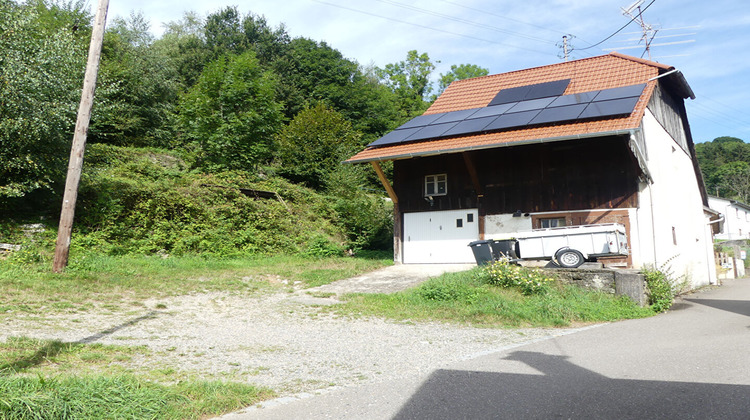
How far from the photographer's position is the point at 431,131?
1911 centimetres

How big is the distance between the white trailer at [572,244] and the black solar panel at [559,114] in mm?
4033

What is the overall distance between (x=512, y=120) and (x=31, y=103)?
15136mm

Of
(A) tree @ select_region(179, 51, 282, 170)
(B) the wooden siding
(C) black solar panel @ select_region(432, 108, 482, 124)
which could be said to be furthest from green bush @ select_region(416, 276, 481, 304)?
(A) tree @ select_region(179, 51, 282, 170)

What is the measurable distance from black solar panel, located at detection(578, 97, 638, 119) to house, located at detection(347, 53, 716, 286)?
36 mm

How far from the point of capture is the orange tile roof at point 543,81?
50.3 ft

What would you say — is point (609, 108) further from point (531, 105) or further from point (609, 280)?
point (609, 280)

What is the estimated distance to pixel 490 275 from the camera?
12.2 metres

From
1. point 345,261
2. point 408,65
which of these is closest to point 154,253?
point 345,261

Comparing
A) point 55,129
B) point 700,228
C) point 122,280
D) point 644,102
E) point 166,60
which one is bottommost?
point 122,280

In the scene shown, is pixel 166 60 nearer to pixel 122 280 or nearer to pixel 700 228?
pixel 122 280

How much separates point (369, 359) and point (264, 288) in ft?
26.0

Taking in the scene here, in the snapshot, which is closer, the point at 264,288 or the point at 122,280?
the point at 122,280

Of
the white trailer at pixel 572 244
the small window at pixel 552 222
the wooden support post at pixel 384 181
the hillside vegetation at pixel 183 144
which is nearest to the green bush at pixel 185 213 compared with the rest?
the hillside vegetation at pixel 183 144

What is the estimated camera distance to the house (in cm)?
1593
